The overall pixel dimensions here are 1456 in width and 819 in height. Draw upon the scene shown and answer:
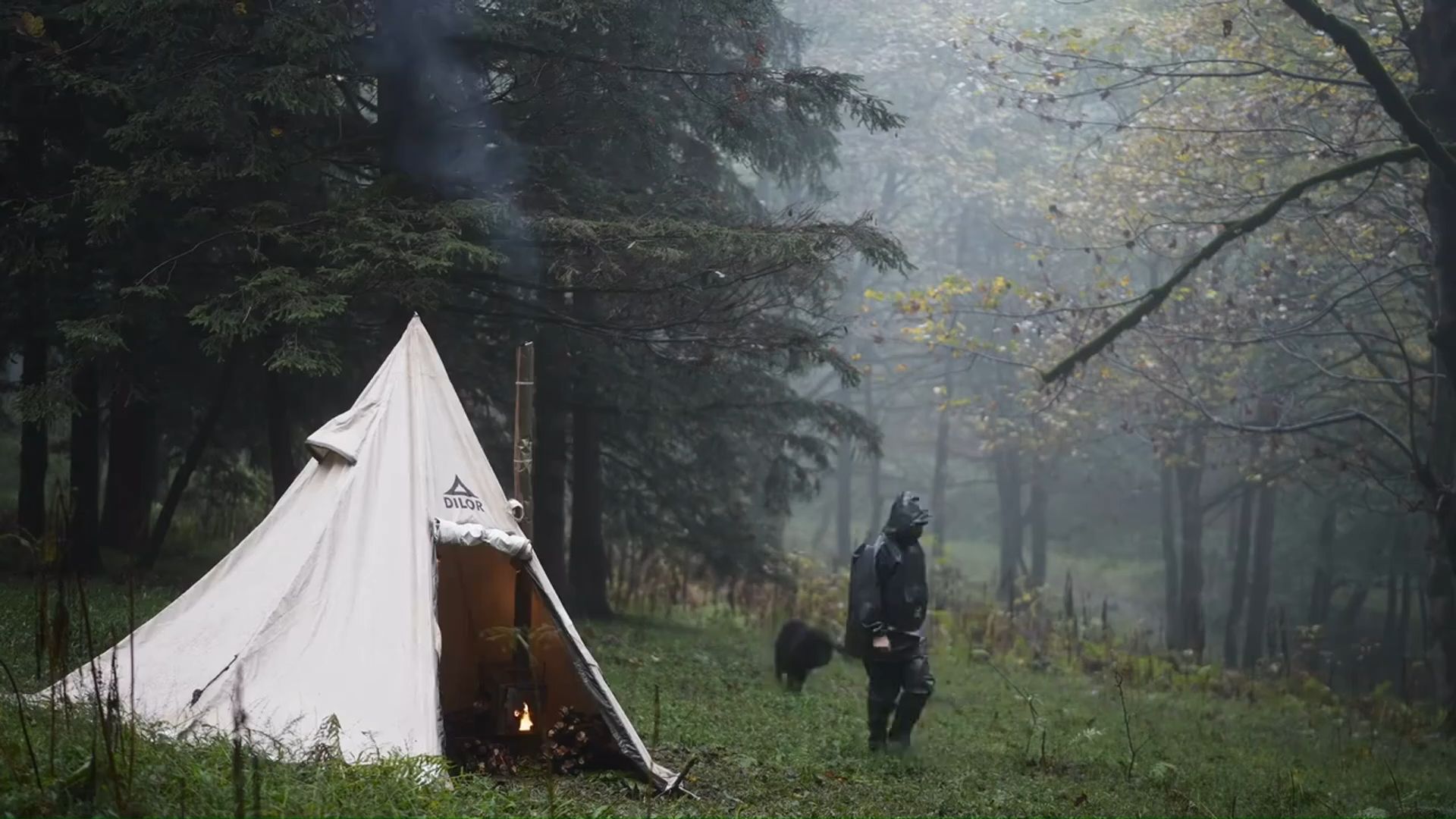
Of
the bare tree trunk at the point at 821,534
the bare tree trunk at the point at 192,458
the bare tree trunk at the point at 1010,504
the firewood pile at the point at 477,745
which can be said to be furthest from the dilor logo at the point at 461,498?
the bare tree trunk at the point at 821,534

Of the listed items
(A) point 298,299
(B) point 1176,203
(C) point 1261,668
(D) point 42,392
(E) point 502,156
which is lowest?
(C) point 1261,668

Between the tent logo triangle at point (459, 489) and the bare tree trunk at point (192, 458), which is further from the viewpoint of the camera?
the bare tree trunk at point (192, 458)

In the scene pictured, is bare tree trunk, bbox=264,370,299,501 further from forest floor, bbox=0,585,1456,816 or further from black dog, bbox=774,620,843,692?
black dog, bbox=774,620,843,692

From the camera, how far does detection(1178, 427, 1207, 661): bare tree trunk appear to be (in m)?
27.0

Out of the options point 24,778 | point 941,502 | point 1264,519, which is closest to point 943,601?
point 1264,519

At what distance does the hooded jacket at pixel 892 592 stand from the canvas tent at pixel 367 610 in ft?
8.93

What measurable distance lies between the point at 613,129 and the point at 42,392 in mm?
5891

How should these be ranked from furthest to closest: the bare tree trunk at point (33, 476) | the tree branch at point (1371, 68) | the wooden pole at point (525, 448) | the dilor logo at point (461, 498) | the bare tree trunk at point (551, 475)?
1. the bare tree trunk at point (551, 475)
2. the bare tree trunk at point (33, 476)
3. the tree branch at point (1371, 68)
4. the wooden pole at point (525, 448)
5. the dilor logo at point (461, 498)

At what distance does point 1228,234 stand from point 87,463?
1298 cm

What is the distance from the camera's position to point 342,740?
7.68 m

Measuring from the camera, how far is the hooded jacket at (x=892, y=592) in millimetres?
11055

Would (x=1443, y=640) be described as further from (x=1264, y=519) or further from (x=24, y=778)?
(x=24, y=778)

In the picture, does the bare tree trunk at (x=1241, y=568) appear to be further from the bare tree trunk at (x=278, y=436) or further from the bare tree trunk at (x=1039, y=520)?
the bare tree trunk at (x=278, y=436)

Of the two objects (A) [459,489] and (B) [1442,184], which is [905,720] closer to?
(A) [459,489]
